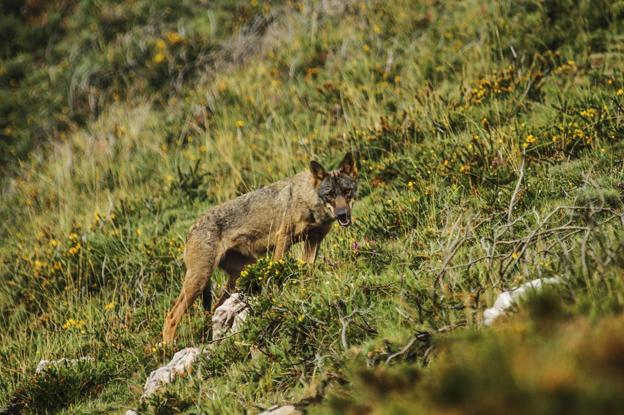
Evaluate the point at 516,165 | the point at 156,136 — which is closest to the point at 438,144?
the point at 516,165

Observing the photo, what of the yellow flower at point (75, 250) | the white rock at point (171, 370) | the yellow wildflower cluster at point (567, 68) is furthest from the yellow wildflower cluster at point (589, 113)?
the yellow flower at point (75, 250)

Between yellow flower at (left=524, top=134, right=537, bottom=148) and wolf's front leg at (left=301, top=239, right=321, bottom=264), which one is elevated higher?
yellow flower at (left=524, top=134, right=537, bottom=148)

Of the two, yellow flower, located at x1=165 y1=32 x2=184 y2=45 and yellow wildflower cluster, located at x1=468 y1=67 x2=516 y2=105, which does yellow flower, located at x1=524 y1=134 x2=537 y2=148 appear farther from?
yellow flower, located at x1=165 y1=32 x2=184 y2=45

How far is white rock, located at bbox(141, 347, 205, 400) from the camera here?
5.62 metres

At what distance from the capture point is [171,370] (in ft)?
19.0

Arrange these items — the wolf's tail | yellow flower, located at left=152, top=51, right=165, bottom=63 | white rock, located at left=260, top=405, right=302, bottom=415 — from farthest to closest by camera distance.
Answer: yellow flower, located at left=152, top=51, right=165, bottom=63 → the wolf's tail → white rock, located at left=260, top=405, right=302, bottom=415

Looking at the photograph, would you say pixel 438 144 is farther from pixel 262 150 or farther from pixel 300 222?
pixel 262 150

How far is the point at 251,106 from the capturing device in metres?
12.3

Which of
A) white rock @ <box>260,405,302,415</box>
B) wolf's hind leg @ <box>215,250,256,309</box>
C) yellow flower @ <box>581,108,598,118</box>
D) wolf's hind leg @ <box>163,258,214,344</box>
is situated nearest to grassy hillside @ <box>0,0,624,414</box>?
yellow flower @ <box>581,108,598,118</box>

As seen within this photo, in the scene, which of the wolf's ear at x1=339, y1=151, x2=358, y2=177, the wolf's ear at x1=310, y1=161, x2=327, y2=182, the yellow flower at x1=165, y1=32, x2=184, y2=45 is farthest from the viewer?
the yellow flower at x1=165, y1=32, x2=184, y2=45

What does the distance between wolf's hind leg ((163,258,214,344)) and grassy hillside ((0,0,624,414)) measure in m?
0.24

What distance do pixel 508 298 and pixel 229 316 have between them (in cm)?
320

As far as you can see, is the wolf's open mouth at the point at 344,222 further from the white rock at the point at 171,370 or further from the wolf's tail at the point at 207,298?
the white rock at the point at 171,370

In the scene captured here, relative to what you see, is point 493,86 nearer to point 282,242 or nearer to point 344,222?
point 344,222
